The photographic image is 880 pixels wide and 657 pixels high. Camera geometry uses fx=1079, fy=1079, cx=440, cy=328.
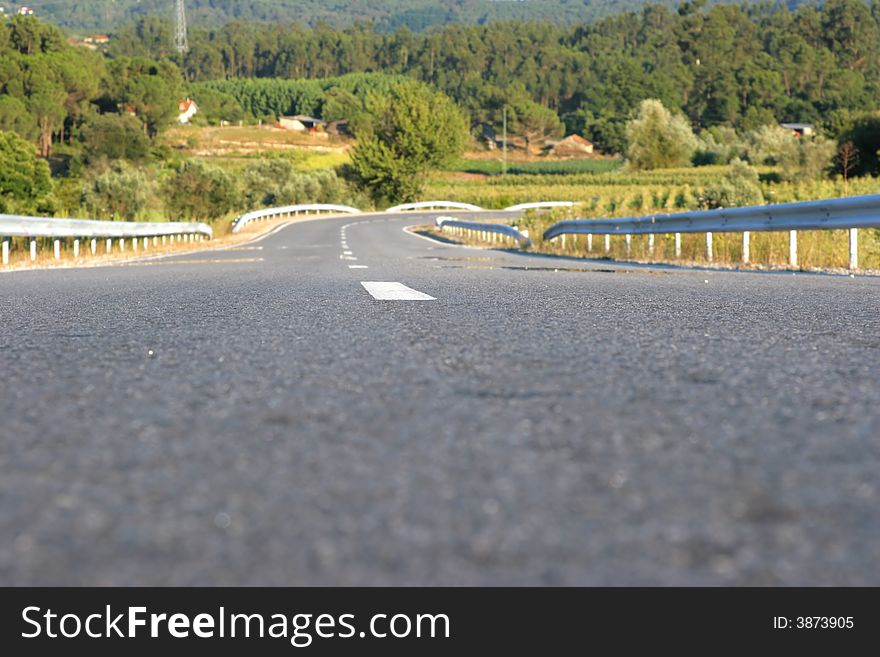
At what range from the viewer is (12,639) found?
1.65m

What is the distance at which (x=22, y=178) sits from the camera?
6862cm

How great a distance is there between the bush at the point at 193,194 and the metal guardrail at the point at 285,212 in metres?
1.46

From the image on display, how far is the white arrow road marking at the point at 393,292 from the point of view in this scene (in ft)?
24.5

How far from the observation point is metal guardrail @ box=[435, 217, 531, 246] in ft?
96.7

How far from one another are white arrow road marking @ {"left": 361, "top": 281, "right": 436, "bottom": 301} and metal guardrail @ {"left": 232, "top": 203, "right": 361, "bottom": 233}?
38.7m

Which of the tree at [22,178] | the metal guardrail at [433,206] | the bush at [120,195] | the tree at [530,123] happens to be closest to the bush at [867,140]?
the bush at [120,195]

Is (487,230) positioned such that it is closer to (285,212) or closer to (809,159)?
(809,159)

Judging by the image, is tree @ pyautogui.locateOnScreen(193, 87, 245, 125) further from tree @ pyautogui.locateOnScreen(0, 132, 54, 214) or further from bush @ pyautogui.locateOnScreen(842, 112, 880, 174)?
bush @ pyautogui.locateOnScreen(842, 112, 880, 174)

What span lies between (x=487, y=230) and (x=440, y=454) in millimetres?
32912

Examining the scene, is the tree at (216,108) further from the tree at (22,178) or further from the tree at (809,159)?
the tree at (809,159)

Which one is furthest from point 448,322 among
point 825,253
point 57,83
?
point 57,83

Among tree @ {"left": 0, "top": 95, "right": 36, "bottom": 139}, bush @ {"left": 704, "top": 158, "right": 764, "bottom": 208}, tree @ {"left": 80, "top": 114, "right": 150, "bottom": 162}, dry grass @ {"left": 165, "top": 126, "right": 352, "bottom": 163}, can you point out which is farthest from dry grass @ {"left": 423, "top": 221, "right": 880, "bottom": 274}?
dry grass @ {"left": 165, "top": 126, "right": 352, "bottom": 163}

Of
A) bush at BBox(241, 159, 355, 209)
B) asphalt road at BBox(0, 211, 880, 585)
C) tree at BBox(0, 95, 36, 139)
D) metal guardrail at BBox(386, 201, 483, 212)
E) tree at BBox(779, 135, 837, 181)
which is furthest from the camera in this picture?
tree at BBox(0, 95, 36, 139)

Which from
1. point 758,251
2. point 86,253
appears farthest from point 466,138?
point 758,251
